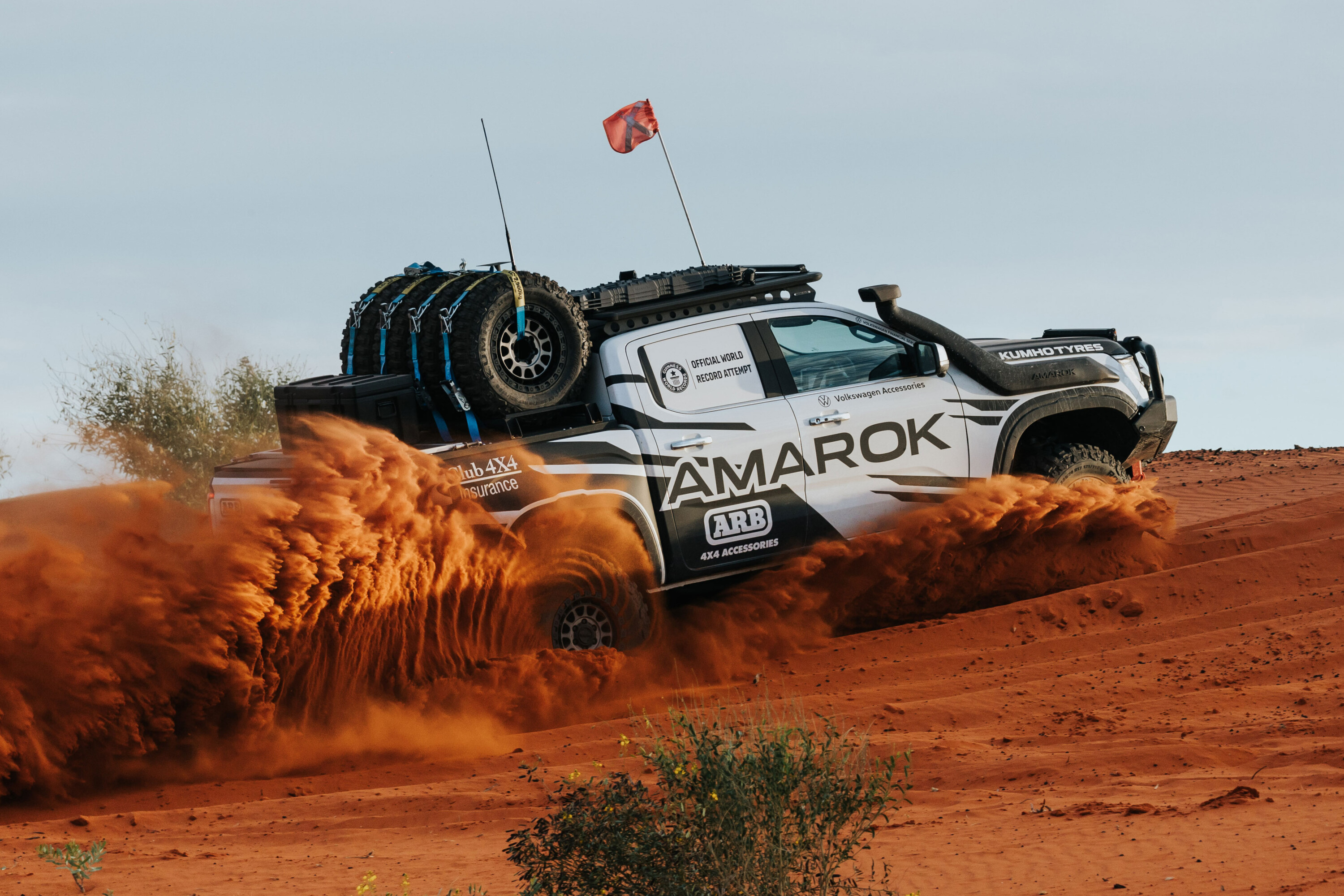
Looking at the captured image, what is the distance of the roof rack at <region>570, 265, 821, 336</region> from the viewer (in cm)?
880

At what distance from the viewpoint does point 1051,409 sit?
990cm

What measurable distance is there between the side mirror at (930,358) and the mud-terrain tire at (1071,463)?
1.28 metres

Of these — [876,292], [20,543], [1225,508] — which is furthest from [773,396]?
[1225,508]

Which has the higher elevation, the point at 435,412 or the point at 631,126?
→ the point at 631,126

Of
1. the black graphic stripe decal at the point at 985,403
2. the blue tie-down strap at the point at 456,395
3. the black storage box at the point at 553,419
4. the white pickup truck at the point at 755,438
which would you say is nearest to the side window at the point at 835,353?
the white pickup truck at the point at 755,438

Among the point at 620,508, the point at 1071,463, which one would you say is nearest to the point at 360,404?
the point at 620,508

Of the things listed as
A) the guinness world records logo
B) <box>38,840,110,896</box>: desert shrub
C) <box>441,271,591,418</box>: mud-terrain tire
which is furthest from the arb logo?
<box>38,840,110,896</box>: desert shrub

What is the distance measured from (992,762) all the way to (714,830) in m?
2.53

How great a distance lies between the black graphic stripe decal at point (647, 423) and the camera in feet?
27.9

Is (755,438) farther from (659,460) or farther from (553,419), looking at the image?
(553,419)

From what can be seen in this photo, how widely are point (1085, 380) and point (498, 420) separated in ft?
15.1

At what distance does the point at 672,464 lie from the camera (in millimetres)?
8453

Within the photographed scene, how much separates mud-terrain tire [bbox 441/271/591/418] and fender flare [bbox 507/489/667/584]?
2.01ft

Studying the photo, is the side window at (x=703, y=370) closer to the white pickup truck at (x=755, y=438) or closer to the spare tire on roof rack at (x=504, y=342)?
the white pickup truck at (x=755, y=438)
